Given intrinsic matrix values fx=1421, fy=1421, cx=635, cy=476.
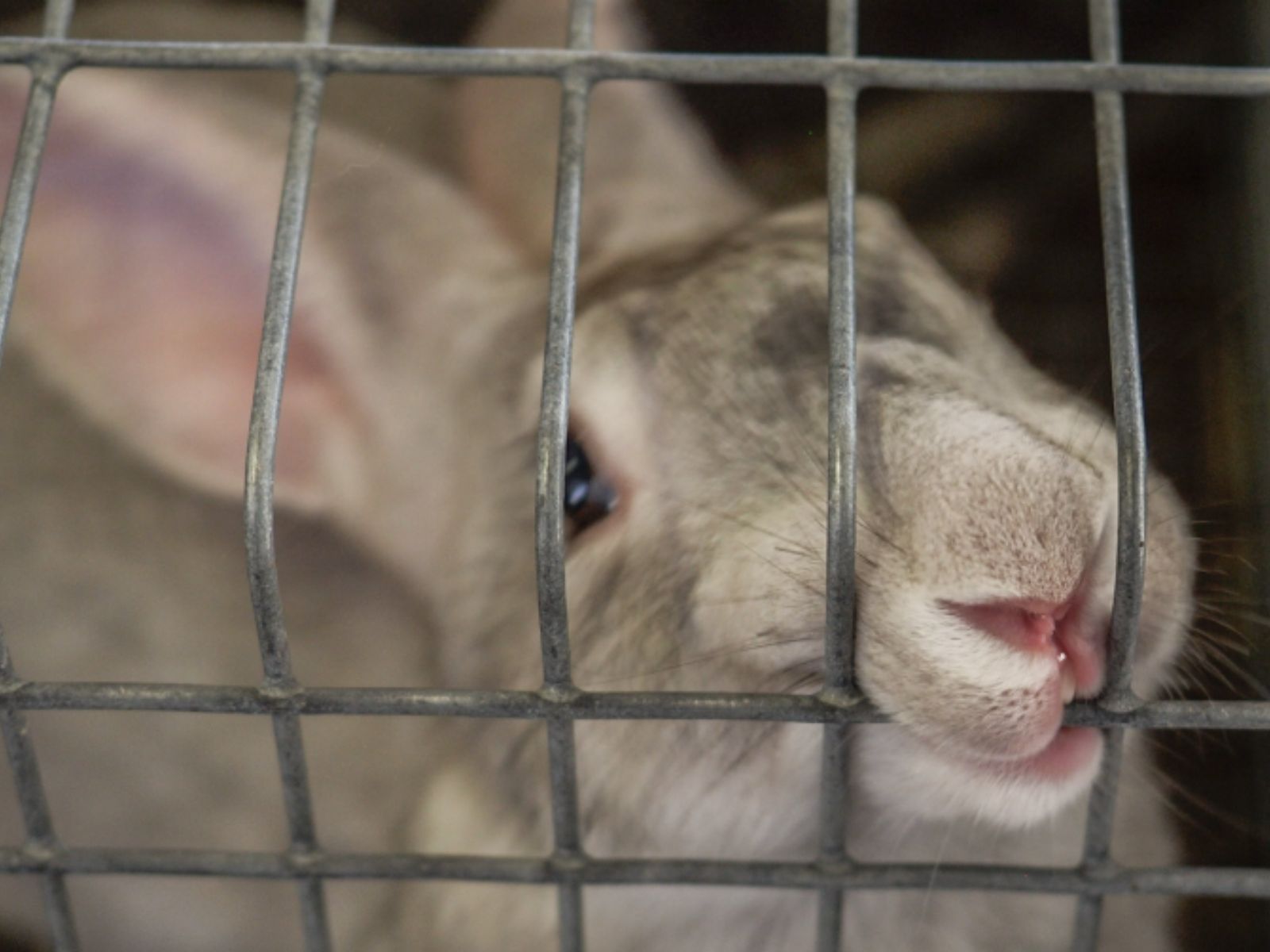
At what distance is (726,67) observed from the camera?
102cm

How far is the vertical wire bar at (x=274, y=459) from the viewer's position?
36.2 inches

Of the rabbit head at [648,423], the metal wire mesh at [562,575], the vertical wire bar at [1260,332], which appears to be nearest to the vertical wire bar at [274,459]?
the metal wire mesh at [562,575]

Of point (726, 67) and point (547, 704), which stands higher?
point (726, 67)

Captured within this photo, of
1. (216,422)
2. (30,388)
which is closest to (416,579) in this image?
(216,422)

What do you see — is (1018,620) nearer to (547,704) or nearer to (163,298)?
(547,704)

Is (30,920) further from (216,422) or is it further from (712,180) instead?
(712,180)

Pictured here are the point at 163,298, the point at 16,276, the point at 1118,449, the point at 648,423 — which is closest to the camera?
the point at 1118,449

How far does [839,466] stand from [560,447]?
176 millimetres

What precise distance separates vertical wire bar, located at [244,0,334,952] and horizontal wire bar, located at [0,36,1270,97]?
0.03m

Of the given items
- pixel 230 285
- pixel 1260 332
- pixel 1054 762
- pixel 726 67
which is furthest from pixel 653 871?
pixel 230 285

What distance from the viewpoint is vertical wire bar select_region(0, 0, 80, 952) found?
0.99 m

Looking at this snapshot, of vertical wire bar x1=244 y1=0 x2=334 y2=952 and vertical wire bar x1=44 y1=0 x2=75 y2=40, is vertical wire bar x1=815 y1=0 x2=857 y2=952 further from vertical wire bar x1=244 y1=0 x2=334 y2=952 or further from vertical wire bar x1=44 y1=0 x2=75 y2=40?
vertical wire bar x1=44 y1=0 x2=75 y2=40

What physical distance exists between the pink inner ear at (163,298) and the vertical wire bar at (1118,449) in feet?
2.95

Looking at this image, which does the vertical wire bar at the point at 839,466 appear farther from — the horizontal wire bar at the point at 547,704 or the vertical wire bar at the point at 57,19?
the vertical wire bar at the point at 57,19
